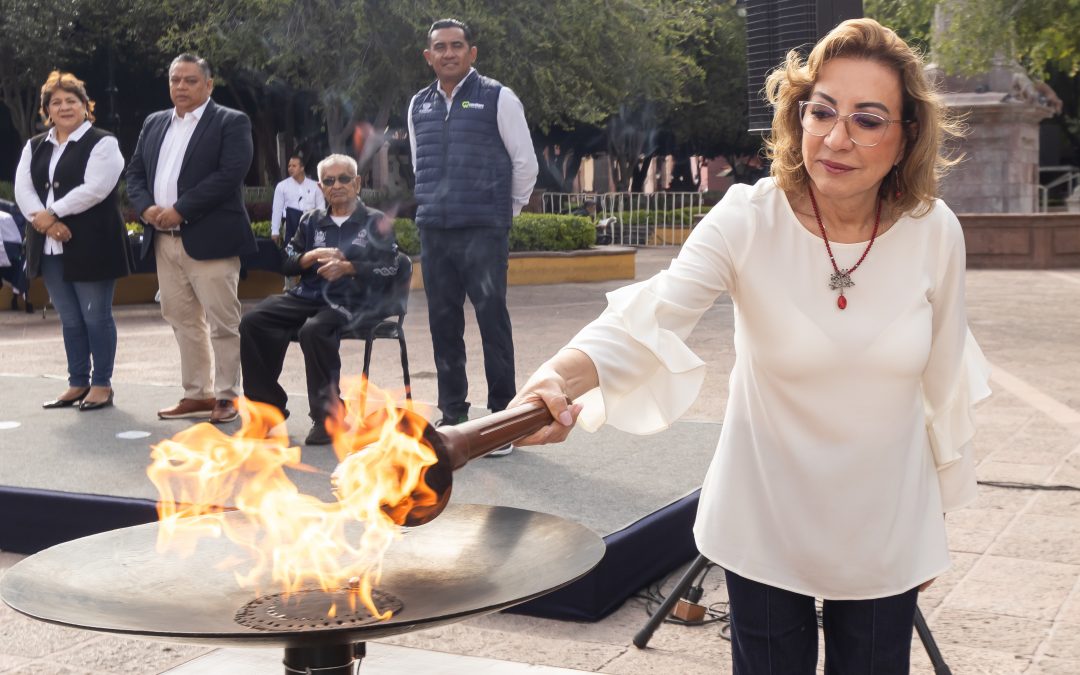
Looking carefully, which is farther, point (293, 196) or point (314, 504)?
point (293, 196)

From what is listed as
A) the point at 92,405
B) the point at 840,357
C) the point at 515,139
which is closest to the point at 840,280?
the point at 840,357

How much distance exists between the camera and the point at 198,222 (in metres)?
7.59

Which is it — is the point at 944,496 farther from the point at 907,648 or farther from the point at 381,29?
the point at 381,29

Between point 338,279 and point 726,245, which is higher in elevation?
point 726,245

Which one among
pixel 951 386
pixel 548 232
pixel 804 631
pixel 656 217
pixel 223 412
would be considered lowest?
pixel 656 217

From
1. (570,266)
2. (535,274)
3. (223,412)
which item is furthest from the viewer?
(570,266)

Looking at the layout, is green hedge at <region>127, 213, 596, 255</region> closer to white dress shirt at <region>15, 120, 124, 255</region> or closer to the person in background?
the person in background

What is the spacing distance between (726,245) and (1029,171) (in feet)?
81.9

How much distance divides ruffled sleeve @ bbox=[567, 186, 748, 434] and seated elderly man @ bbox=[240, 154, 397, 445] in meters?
4.65

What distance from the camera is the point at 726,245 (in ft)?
8.06

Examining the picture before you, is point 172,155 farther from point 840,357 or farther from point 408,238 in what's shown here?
point 408,238

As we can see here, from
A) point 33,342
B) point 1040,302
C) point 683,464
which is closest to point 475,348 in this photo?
point 33,342

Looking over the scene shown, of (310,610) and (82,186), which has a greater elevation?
(82,186)

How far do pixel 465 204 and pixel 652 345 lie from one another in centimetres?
459
